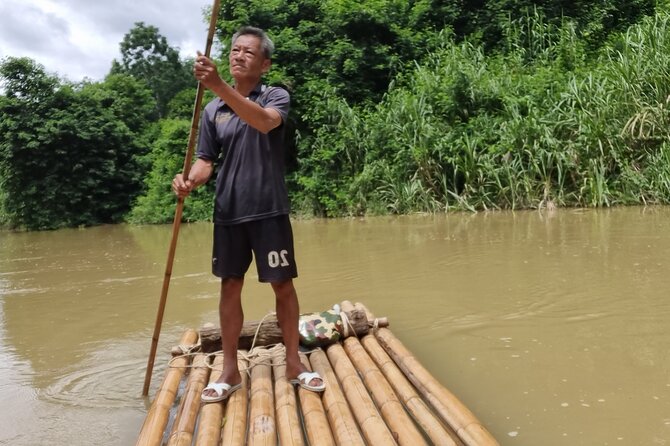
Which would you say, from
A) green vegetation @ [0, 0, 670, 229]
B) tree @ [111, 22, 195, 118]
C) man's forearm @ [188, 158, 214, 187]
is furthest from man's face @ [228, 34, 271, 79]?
tree @ [111, 22, 195, 118]

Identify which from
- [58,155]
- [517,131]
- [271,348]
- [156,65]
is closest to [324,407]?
[271,348]

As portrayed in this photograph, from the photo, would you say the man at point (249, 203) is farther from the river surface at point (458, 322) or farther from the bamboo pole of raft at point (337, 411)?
the river surface at point (458, 322)

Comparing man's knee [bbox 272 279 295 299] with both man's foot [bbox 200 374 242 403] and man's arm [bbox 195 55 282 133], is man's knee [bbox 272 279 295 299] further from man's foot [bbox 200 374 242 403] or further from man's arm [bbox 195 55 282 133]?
man's arm [bbox 195 55 282 133]

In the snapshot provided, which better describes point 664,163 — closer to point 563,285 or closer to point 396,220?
point 396,220

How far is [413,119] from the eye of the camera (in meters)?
10.0

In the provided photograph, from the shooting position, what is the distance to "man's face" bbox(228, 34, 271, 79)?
2.13 meters

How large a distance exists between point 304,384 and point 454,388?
62 cm

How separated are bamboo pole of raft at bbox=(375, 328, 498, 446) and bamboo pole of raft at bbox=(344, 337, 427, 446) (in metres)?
0.10

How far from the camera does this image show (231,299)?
2.21 m

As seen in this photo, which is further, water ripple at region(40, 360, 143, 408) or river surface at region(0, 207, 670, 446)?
water ripple at region(40, 360, 143, 408)

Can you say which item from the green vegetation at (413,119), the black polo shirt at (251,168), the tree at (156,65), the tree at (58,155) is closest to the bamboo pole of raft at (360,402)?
the black polo shirt at (251,168)

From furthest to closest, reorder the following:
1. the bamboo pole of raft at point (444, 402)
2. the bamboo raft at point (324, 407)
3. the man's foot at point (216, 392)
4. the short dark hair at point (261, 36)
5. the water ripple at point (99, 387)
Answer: the water ripple at point (99, 387) < the short dark hair at point (261, 36) < the man's foot at point (216, 392) < the bamboo raft at point (324, 407) < the bamboo pole of raft at point (444, 402)

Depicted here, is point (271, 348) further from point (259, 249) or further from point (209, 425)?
point (209, 425)

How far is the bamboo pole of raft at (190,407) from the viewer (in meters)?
1.76
